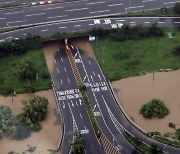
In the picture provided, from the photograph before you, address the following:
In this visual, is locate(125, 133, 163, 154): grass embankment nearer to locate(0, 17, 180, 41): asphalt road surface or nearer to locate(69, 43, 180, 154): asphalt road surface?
locate(69, 43, 180, 154): asphalt road surface

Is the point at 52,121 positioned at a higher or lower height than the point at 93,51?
lower

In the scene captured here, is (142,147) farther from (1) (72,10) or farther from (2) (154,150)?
(1) (72,10)

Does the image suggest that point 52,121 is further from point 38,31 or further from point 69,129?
point 38,31

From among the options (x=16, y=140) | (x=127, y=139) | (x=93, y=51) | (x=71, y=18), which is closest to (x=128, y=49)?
(x=93, y=51)

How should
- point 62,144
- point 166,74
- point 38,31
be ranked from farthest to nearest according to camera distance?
point 38,31 → point 166,74 → point 62,144

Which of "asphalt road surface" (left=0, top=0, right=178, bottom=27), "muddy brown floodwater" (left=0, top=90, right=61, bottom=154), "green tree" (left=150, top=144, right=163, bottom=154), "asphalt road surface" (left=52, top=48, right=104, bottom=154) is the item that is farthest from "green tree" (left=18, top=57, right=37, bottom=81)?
"green tree" (left=150, top=144, right=163, bottom=154)


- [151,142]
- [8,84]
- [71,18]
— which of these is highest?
[71,18]

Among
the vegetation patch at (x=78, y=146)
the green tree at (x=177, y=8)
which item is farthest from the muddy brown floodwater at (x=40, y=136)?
the green tree at (x=177, y=8)
